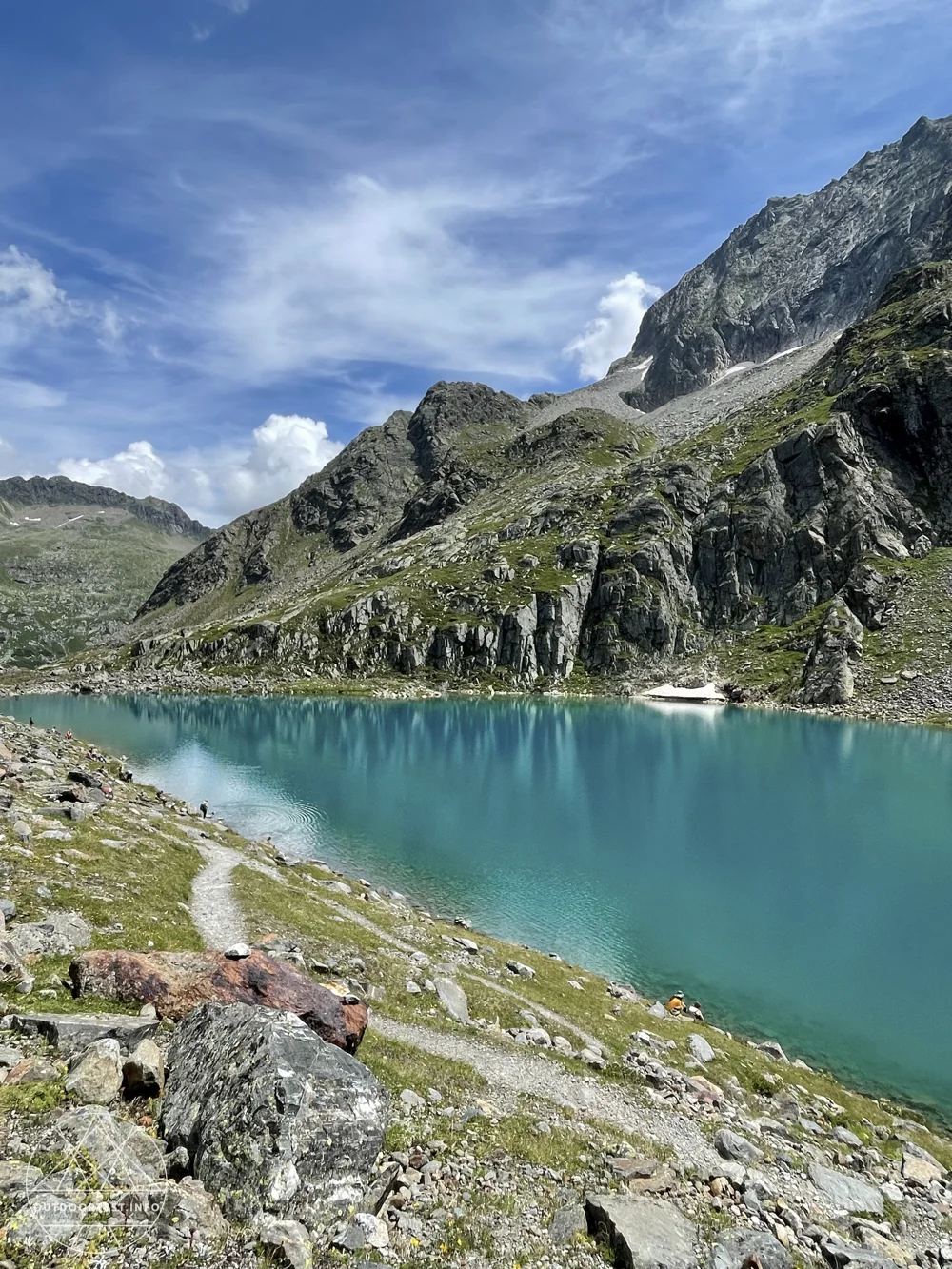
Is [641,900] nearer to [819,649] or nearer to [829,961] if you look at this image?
[829,961]

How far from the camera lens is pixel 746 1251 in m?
10.6

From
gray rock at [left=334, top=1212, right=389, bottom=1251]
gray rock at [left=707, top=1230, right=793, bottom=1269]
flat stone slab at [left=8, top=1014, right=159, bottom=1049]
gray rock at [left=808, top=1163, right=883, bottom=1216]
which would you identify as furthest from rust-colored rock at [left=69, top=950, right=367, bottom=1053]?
gray rock at [left=808, top=1163, right=883, bottom=1216]

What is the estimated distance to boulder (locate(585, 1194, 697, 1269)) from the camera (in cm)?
978

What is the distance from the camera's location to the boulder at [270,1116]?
344 inches

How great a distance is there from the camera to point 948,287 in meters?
198

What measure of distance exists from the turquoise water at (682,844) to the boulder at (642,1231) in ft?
58.3

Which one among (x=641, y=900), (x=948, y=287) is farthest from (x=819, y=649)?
(x=948, y=287)

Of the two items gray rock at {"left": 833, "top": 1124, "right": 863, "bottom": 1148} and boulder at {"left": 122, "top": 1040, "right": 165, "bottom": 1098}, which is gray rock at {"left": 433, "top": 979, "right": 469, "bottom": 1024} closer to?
gray rock at {"left": 833, "top": 1124, "right": 863, "bottom": 1148}

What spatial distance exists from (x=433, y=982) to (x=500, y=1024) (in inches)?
107

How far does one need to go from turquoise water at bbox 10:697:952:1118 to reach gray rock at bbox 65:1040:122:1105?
25.0m

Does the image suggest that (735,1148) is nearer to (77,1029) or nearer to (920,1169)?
(920,1169)

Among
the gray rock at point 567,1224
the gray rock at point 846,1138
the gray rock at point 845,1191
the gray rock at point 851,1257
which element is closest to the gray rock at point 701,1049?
the gray rock at point 846,1138

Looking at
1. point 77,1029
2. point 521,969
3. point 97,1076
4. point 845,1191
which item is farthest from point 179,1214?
point 521,969

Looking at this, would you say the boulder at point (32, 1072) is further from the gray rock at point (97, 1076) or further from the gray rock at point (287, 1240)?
the gray rock at point (287, 1240)
